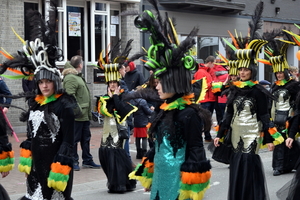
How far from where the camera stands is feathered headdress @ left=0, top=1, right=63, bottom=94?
17.8ft

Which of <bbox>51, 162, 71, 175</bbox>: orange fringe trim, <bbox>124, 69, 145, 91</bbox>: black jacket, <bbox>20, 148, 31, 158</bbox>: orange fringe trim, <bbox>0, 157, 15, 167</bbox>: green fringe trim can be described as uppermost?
<bbox>124, 69, 145, 91</bbox>: black jacket

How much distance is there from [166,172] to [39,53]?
179 centimetres

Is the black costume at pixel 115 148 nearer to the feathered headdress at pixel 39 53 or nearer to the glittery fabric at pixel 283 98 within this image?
the feathered headdress at pixel 39 53

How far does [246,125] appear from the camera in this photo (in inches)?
274

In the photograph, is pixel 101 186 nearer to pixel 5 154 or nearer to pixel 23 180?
pixel 23 180

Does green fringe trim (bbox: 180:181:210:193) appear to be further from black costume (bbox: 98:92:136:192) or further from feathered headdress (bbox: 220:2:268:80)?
black costume (bbox: 98:92:136:192)

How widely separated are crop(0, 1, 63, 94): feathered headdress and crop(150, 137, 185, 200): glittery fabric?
1346 millimetres

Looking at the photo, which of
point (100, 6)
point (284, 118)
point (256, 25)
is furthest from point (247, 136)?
point (100, 6)

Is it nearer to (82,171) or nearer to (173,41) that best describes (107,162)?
(82,171)

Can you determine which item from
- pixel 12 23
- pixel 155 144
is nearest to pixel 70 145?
pixel 155 144

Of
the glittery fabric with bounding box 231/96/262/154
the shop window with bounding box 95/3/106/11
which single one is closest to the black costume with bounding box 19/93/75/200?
the glittery fabric with bounding box 231/96/262/154

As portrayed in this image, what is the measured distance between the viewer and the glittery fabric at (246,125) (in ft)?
22.7

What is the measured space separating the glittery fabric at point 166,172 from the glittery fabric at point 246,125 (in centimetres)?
227

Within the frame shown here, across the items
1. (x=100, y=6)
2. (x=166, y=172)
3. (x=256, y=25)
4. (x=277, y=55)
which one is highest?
(x=100, y=6)
